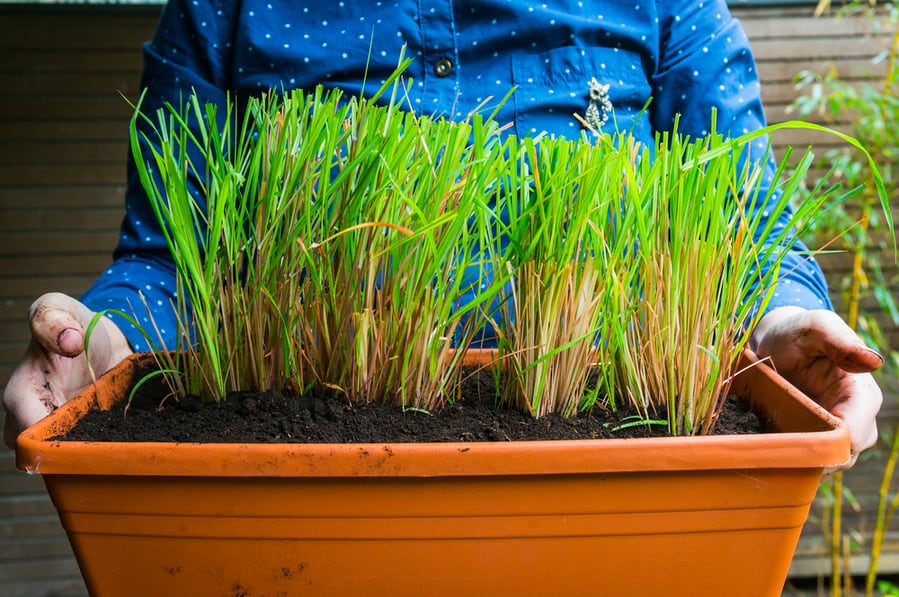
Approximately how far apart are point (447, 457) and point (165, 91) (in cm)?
69

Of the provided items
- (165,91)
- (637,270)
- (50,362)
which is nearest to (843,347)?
(637,270)

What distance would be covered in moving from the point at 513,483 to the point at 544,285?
6.1 inches

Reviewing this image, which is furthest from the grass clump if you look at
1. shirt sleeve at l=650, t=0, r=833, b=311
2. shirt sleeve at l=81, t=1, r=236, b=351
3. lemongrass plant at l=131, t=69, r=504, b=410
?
shirt sleeve at l=650, t=0, r=833, b=311

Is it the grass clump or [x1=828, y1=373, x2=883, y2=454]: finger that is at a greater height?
the grass clump

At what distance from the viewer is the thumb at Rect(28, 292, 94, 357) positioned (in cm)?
53

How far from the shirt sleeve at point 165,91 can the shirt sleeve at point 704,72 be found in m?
0.56

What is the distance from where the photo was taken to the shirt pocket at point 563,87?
35.6 inches

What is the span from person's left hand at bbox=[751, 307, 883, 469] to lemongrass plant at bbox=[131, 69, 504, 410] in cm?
25

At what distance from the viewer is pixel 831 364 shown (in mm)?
592

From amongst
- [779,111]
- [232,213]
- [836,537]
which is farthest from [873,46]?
[232,213]

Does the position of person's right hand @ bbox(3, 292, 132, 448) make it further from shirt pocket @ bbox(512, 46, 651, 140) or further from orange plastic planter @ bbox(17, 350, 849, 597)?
shirt pocket @ bbox(512, 46, 651, 140)

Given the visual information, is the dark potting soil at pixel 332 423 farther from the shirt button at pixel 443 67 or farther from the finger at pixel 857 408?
the shirt button at pixel 443 67

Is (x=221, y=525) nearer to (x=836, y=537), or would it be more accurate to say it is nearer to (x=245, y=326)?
(x=245, y=326)

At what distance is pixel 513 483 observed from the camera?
409 millimetres
